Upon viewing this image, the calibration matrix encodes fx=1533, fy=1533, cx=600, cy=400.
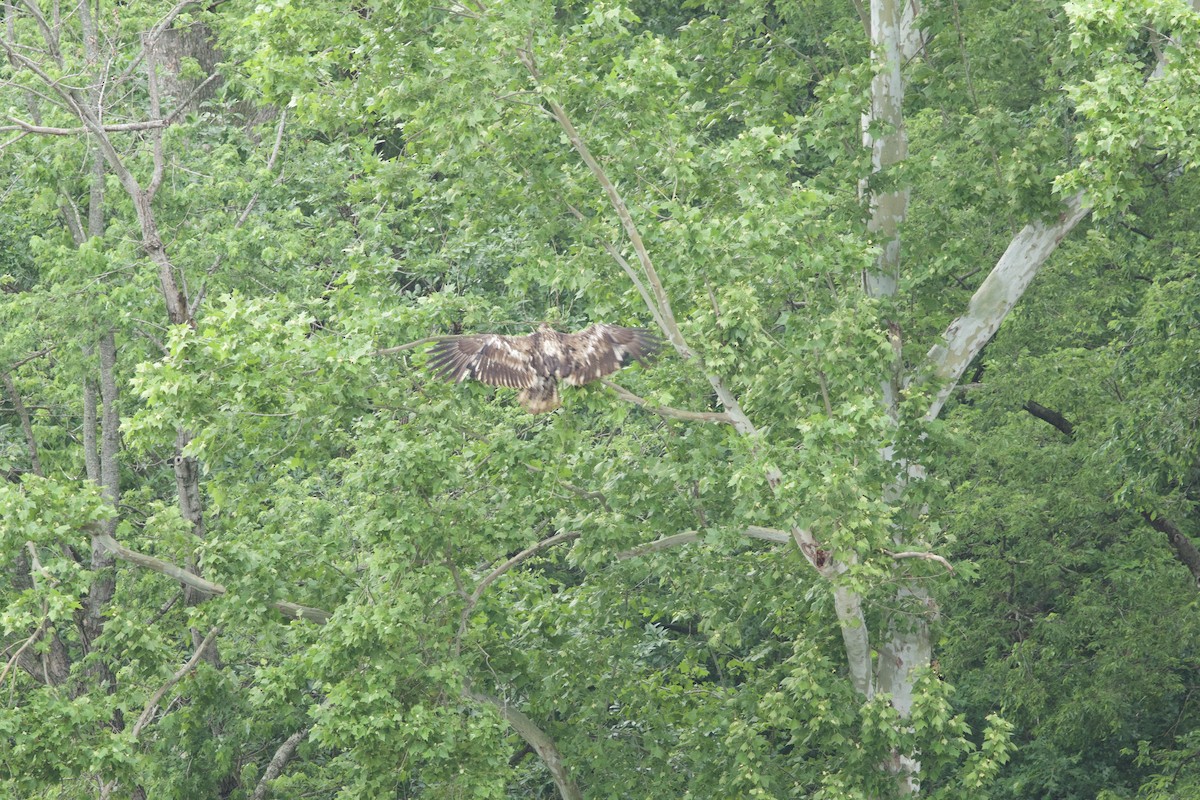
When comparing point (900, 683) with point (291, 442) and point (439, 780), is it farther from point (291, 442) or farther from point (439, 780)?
point (291, 442)

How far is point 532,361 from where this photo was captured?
8.85m

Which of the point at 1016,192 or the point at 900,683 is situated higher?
the point at 1016,192

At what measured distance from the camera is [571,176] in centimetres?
1002

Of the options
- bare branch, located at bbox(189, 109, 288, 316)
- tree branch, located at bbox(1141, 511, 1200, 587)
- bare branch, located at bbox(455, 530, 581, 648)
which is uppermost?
bare branch, located at bbox(189, 109, 288, 316)

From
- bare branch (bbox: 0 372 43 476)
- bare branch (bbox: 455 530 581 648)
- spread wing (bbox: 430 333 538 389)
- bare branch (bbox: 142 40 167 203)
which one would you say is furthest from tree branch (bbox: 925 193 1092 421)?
bare branch (bbox: 0 372 43 476)

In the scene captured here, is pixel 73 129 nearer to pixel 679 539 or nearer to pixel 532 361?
pixel 532 361

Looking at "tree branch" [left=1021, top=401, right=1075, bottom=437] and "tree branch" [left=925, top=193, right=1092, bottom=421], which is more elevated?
"tree branch" [left=925, top=193, right=1092, bottom=421]

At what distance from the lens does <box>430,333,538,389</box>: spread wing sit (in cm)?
884

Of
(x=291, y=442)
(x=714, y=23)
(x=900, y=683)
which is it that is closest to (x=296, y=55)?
(x=291, y=442)

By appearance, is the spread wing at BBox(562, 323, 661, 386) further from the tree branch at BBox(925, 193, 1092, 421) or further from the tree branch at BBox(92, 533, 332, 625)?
the tree branch at BBox(925, 193, 1092, 421)

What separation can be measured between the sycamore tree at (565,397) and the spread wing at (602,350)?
0.23m

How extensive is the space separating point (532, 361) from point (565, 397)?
453 mm

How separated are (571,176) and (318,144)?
4.66 meters

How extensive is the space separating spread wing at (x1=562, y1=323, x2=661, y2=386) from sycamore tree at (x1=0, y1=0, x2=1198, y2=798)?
0.23 m
